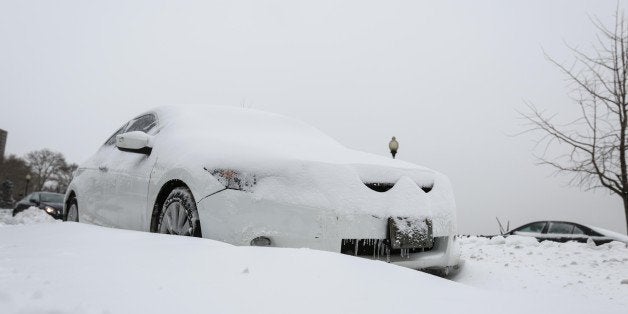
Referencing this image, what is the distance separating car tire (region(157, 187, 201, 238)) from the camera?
9.29 feet

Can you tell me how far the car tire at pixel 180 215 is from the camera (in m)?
2.83

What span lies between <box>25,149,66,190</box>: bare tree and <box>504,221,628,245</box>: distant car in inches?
2878

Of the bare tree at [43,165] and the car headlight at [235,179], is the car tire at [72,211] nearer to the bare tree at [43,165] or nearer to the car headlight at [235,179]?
the car headlight at [235,179]

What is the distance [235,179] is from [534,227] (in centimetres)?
1126

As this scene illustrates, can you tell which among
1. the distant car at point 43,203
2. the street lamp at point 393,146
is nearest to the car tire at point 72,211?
the distant car at point 43,203

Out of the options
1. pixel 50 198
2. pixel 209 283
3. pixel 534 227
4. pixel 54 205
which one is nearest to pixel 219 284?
pixel 209 283

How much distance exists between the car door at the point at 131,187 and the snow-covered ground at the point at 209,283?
2.05 ft

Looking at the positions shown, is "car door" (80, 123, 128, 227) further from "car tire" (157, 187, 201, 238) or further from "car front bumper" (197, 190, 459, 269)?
"car front bumper" (197, 190, 459, 269)

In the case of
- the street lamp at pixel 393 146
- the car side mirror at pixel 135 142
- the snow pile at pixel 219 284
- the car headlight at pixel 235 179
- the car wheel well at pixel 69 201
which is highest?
the street lamp at pixel 393 146

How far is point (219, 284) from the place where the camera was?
1.72 metres

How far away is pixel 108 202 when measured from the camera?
3922mm

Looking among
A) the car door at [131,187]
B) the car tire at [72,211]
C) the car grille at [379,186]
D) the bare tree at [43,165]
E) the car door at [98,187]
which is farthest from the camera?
the bare tree at [43,165]

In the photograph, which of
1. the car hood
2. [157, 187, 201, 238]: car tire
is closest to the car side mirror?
[157, 187, 201, 238]: car tire

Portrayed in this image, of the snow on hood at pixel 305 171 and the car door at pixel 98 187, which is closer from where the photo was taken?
the snow on hood at pixel 305 171
